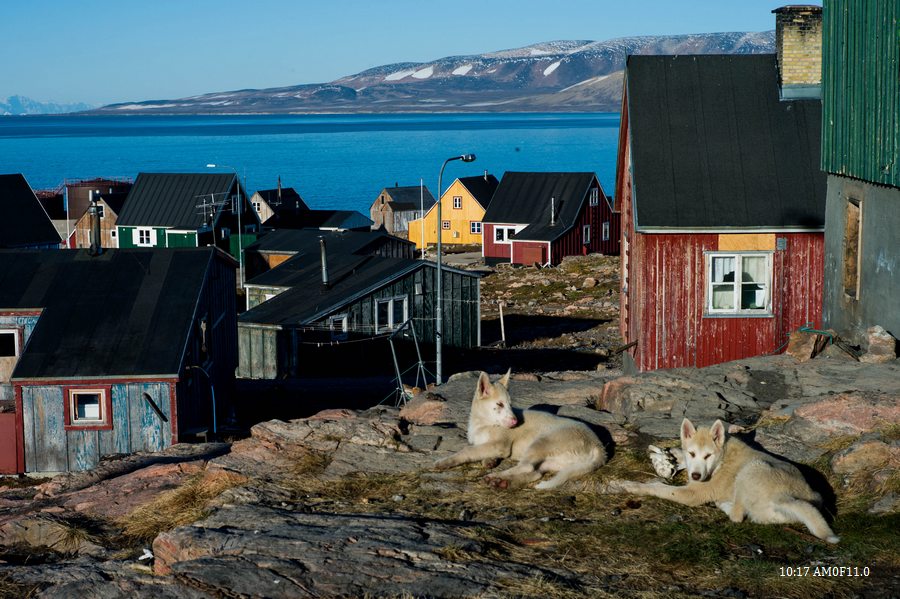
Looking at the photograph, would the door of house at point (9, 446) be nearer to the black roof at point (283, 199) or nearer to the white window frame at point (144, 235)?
the white window frame at point (144, 235)

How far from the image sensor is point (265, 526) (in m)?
9.80

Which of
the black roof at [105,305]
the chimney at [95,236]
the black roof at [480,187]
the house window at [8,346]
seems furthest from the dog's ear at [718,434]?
the black roof at [480,187]

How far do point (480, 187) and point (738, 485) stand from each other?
7946 cm

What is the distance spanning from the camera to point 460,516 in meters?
10.2

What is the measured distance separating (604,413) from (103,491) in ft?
20.7

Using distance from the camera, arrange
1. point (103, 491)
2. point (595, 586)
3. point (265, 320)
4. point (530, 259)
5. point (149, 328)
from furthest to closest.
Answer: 1. point (530, 259)
2. point (265, 320)
3. point (149, 328)
4. point (103, 491)
5. point (595, 586)

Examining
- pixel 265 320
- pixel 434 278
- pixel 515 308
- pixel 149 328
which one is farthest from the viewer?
pixel 515 308

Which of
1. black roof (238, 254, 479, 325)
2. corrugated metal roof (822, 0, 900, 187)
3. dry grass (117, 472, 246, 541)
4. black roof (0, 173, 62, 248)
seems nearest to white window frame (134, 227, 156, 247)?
black roof (0, 173, 62, 248)

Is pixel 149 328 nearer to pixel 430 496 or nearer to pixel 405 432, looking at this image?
pixel 405 432

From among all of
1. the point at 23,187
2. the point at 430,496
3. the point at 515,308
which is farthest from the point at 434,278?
the point at 430,496

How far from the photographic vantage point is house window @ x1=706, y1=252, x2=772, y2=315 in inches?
853

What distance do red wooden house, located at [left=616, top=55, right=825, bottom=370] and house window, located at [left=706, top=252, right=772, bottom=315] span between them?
21 mm

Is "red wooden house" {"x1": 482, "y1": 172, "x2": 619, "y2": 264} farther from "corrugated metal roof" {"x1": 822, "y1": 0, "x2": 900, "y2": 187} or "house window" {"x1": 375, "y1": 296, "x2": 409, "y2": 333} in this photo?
"corrugated metal roof" {"x1": 822, "y1": 0, "x2": 900, "y2": 187}

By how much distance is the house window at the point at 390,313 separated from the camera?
3922 centimetres
